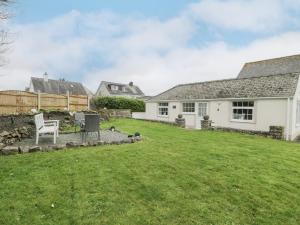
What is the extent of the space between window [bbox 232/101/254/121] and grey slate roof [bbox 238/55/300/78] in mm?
13476

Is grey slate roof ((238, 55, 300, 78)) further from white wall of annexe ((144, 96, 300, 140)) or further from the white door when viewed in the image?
white wall of annexe ((144, 96, 300, 140))

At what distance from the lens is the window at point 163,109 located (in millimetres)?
27347

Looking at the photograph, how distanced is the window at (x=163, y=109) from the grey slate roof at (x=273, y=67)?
13519 millimetres

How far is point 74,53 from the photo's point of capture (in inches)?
844

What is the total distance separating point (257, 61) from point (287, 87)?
18.3 metres

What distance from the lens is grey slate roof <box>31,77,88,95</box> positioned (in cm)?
4588

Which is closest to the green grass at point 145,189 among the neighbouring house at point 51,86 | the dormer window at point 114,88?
the neighbouring house at point 51,86

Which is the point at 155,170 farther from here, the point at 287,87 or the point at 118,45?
the point at 118,45

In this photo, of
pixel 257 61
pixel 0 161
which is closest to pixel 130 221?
pixel 0 161

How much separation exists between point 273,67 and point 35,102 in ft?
89.9

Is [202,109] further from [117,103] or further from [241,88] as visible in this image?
[117,103]

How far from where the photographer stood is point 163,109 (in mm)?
27969

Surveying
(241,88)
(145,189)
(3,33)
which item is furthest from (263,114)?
(3,33)

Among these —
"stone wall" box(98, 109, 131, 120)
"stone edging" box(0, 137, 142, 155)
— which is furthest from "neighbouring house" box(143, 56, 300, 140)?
"stone edging" box(0, 137, 142, 155)
